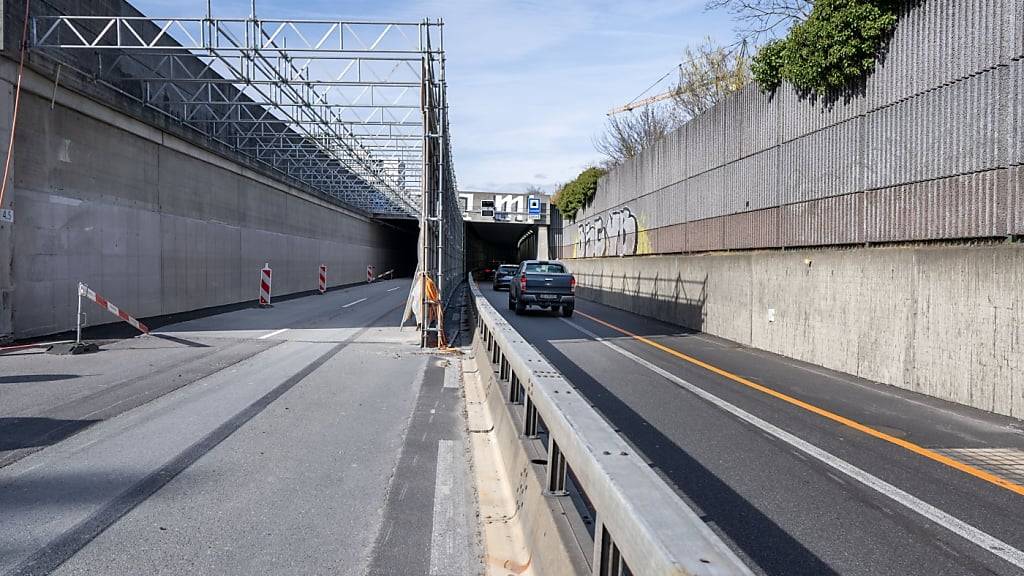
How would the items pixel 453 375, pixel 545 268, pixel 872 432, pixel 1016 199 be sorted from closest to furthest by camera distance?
1. pixel 872 432
2. pixel 1016 199
3. pixel 453 375
4. pixel 545 268

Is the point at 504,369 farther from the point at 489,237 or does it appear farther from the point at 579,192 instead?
the point at 489,237

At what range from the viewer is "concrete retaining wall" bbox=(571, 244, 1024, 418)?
8172mm

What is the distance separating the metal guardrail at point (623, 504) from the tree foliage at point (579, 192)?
36335 mm

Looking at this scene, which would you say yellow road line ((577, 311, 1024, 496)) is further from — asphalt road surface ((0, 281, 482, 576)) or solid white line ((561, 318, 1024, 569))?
asphalt road surface ((0, 281, 482, 576))

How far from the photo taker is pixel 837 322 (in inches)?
453

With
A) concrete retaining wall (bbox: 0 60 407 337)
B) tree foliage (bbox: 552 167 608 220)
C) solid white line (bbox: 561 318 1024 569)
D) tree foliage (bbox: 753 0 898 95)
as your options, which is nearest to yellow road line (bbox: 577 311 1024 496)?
solid white line (bbox: 561 318 1024 569)

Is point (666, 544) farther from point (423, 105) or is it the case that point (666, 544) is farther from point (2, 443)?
point (423, 105)

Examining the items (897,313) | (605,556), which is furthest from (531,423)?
(897,313)

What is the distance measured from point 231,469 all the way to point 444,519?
6.91 feet

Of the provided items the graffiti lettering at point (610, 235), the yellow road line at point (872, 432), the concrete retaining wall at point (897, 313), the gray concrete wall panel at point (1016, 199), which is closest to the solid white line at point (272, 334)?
the yellow road line at point (872, 432)

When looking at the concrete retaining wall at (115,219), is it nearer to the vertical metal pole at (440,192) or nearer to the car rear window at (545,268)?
the vertical metal pole at (440,192)

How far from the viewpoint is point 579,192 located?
4278 cm

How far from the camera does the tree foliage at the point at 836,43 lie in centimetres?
1163

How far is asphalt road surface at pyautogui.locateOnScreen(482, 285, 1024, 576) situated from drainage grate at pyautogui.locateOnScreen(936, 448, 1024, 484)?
0.02 m
